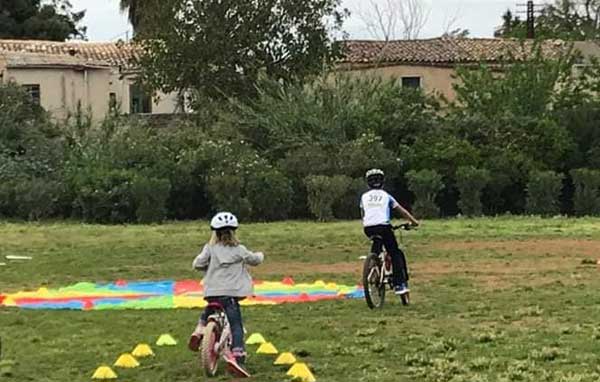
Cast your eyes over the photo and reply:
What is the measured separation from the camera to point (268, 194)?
34.8 m

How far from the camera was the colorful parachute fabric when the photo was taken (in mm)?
15727

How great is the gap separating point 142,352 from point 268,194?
23.8 metres

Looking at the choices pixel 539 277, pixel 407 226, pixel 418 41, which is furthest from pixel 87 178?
pixel 418 41

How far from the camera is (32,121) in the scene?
40.6 metres

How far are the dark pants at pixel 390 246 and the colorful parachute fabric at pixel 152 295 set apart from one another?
155 centimetres

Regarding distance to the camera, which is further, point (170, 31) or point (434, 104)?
point (170, 31)

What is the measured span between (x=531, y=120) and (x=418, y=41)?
86.5 ft

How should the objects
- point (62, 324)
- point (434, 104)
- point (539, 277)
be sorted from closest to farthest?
point (62, 324) → point (539, 277) → point (434, 104)

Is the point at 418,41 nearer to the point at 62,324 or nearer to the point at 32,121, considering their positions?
the point at 32,121

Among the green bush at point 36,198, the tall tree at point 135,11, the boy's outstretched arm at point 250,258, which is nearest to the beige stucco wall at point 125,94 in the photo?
the tall tree at point 135,11

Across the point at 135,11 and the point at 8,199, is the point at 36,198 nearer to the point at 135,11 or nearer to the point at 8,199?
the point at 8,199

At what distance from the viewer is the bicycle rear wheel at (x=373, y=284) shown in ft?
47.5

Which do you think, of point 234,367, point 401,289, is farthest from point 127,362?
point 401,289

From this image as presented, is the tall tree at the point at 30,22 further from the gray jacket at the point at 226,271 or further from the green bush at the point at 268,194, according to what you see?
the gray jacket at the point at 226,271
